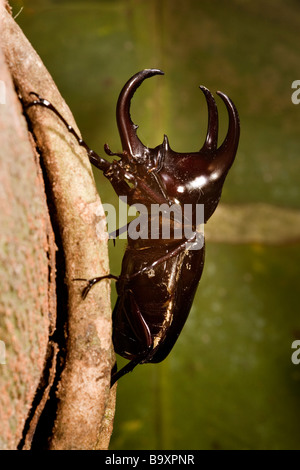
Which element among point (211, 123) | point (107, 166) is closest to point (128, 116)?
point (107, 166)

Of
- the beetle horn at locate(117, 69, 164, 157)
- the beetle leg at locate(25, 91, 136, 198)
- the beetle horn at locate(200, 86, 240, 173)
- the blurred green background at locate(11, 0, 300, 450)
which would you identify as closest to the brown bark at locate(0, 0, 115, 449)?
the beetle leg at locate(25, 91, 136, 198)

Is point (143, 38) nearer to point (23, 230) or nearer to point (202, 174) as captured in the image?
point (202, 174)

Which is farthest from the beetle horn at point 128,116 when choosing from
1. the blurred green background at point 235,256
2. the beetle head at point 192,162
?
the blurred green background at point 235,256

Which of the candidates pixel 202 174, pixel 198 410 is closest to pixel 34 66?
pixel 202 174

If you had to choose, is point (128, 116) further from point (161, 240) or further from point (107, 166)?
point (161, 240)

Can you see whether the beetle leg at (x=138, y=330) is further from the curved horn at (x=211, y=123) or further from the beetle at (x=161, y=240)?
the curved horn at (x=211, y=123)

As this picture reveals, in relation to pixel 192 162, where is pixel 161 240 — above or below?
below
